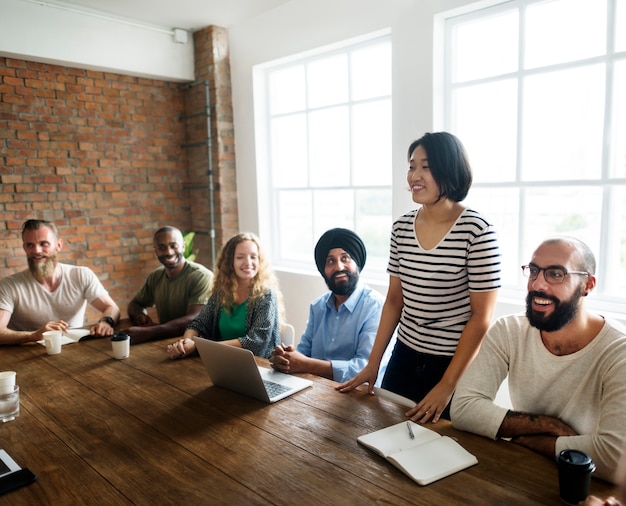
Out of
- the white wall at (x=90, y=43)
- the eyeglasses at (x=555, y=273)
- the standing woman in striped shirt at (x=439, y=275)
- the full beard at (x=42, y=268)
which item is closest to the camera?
the eyeglasses at (x=555, y=273)

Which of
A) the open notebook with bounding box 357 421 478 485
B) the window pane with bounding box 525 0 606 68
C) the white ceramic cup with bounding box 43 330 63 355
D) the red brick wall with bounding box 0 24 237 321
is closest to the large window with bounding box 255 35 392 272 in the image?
the red brick wall with bounding box 0 24 237 321

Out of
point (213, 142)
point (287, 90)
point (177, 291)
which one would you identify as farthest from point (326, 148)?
point (177, 291)

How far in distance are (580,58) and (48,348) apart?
10.4 feet

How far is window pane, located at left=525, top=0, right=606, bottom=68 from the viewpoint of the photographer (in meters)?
2.87

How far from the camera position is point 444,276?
1936mm

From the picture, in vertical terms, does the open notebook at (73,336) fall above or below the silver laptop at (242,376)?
below

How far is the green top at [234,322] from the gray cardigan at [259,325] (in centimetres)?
5

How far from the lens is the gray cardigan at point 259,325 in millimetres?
2527

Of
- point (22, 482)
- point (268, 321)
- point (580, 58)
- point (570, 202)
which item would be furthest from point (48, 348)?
point (580, 58)

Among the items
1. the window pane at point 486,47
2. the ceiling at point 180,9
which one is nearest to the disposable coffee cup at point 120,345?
the window pane at point 486,47

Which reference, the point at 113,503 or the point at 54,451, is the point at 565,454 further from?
the point at 54,451

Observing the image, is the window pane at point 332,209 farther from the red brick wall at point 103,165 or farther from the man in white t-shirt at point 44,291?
the man in white t-shirt at point 44,291

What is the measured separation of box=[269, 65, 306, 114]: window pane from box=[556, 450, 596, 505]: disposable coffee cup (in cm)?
397

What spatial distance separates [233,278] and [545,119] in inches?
80.3
